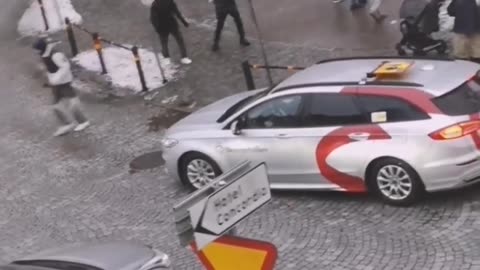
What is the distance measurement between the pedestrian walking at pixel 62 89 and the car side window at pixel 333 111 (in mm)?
6118

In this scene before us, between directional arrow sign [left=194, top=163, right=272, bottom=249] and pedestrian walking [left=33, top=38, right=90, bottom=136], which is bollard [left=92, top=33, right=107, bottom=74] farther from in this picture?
directional arrow sign [left=194, top=163, right=272, bottom=249]

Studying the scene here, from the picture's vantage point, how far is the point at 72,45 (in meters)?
21.7

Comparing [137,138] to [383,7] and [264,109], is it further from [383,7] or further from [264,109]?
[383,7]

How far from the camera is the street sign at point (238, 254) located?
641 centimetres

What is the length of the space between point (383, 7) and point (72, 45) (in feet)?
22.6

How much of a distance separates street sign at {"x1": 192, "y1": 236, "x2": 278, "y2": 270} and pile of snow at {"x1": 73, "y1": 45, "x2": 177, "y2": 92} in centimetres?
1261

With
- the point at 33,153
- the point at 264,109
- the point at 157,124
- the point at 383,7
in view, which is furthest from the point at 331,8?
the point at 264,109

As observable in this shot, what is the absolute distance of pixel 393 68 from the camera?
12039 millimetres

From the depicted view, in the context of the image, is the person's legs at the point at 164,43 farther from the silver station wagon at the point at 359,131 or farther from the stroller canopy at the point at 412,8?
the silver station wagon at the point at 359,131

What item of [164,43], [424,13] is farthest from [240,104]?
[164,43]

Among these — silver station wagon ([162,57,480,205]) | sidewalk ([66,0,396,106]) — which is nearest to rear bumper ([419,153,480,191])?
silver station wagon ([162,57,480,205])

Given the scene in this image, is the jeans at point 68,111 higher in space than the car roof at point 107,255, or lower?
lower

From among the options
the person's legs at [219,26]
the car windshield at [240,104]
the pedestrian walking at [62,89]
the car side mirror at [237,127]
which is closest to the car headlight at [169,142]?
the car windshield at [240,104]

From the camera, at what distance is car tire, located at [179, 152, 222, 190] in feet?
43.0
